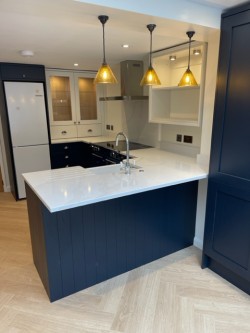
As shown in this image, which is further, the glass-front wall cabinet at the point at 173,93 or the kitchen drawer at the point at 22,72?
the kitchen drawer at the point at 22,72

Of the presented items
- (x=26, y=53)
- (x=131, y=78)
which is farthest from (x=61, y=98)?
(x=131, y=78)

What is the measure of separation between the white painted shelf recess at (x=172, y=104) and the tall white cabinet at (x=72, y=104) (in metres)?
1.93

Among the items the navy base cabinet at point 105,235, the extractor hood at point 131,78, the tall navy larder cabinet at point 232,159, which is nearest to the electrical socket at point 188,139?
the navy base cabinet at point 105,235

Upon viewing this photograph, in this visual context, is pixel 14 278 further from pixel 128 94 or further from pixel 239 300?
pixel 128 94

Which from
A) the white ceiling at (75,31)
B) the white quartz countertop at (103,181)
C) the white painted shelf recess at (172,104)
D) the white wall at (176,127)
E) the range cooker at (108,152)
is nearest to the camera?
the white ceiling at (75,31)

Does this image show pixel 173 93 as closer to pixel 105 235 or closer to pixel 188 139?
pixel 188 139

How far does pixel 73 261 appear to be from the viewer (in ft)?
6.53

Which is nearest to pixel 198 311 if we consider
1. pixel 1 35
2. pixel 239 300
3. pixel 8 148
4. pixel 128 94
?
pixel 239 300

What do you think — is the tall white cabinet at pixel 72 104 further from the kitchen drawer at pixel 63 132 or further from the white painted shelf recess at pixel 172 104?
the white painted shelf recess at pixel 172 104

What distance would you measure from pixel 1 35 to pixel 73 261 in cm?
223

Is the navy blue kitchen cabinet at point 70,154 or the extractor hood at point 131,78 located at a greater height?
the extractor hood at point 131,78

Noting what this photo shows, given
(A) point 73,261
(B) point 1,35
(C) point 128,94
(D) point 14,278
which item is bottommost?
(D) point 14,278

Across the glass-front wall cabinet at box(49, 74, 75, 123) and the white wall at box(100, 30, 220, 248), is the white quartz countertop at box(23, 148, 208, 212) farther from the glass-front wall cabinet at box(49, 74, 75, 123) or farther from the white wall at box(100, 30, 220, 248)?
the glass-front wall cabinet at box(49, 74, 75, 123)

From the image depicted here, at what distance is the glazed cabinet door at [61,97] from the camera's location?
4.37 metres
